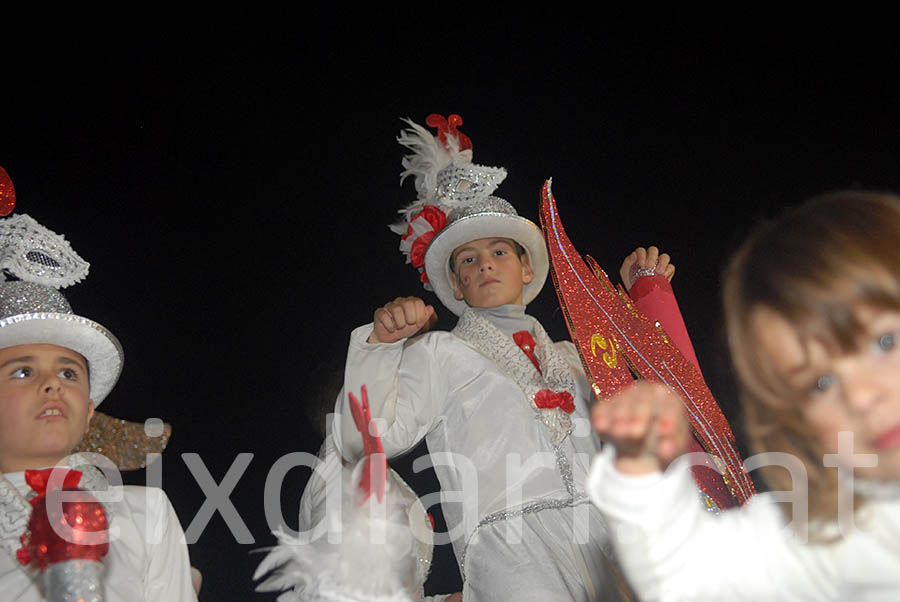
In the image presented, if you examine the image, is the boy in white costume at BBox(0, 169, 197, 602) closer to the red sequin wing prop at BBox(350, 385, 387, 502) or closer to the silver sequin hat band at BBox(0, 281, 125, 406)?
the silver sequin hat band at BBox(0, 281, 125, 406)

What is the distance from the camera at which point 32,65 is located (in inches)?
108

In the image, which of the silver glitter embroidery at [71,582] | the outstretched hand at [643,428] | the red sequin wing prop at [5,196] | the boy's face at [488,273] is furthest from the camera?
the boy's face at [488,273]

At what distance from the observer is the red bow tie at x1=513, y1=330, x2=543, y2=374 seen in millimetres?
2291

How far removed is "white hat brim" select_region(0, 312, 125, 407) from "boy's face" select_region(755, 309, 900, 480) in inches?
65.4

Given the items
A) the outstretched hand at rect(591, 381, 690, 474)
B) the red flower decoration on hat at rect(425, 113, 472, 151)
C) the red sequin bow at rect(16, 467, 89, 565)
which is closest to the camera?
the outstretched hand at rect(591, 381, 690, 474)

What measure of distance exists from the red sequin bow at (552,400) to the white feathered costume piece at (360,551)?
841 mm

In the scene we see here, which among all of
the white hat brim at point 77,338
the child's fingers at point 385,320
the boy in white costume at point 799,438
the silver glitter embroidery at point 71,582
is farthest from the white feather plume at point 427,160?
the boy in white costume at point 799,438

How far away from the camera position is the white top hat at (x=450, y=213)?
2.45 meters

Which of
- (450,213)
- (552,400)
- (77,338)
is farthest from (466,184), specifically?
→ (77,338)

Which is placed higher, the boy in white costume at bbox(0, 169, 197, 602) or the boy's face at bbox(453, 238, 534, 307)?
the boy's face at bbox(453, 238, 534, 307)

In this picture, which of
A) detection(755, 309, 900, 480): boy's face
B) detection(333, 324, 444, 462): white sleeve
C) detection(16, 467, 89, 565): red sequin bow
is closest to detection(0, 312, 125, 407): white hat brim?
detection(16, 467, 89, 565): red sequin bow

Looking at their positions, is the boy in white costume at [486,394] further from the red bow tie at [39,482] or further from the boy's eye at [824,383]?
the boy's eye at [824,383]

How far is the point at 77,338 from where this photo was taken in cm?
206

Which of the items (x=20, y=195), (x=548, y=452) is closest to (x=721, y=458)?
(x=548, y=452)
